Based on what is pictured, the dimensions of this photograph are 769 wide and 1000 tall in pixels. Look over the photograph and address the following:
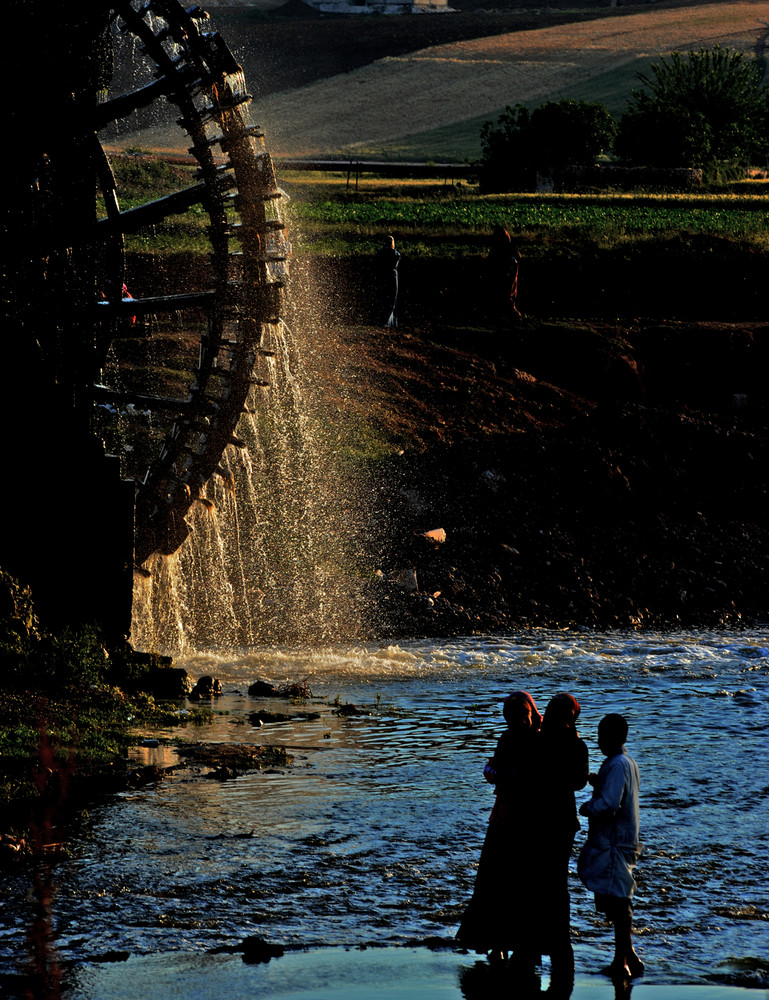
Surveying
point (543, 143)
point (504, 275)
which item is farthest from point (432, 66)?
point (504, 275)

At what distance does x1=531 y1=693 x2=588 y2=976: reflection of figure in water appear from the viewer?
6957 mm

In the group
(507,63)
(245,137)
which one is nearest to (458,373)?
(245,137)

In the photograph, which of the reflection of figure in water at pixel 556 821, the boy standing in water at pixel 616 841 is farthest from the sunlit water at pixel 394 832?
the reflection of figure in water at pixel 556 821

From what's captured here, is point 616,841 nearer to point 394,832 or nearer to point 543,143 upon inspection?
point 394,832

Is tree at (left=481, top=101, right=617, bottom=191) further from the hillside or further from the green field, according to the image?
the hillside

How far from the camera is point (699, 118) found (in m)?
66.6

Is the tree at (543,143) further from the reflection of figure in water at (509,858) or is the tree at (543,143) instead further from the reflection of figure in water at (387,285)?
the reflection of figure in water at (509,858)

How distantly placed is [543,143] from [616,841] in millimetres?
55625

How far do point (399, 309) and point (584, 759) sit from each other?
23.4 m

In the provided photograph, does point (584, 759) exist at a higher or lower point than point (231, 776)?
higher

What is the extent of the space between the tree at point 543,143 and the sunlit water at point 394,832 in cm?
4503

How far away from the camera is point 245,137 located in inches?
649

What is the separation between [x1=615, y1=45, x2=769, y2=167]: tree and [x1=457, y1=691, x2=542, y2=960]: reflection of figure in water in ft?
194

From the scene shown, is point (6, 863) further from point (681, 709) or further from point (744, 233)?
point (744, 233)
